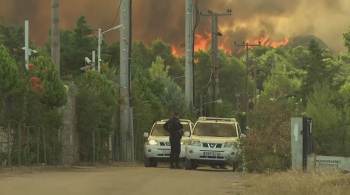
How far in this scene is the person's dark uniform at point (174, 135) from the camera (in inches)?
1153

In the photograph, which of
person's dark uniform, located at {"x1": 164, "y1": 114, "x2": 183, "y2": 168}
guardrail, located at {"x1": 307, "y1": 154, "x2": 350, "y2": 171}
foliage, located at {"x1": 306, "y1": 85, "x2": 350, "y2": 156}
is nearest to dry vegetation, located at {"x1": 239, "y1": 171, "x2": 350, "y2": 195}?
guardrail, located at {"x1": 307, "y1": 154, "x2": 350, "y2": 171}

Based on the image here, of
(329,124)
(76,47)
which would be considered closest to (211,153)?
(329,124)

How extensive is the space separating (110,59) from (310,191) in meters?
76.0

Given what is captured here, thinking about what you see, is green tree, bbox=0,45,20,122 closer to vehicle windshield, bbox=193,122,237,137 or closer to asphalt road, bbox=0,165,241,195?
asphalt road, bbox=0,165,241,195

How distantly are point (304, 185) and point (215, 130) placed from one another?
15192 mm

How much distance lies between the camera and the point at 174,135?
2945 centimetres

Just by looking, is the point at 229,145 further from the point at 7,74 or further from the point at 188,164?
the point at 7,74

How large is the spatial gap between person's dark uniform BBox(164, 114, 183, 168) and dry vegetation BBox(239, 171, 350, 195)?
10830 millimetres

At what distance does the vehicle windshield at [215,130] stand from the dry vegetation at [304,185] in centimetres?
1222

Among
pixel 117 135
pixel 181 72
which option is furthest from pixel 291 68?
pixel 117 135

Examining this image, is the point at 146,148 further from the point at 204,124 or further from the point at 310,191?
the point at 310,191

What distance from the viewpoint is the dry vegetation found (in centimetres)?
1500

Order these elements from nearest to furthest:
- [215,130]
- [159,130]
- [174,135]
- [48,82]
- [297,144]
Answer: [297,144]
[48,82]
[174,135]
[215,130]
[159,130]

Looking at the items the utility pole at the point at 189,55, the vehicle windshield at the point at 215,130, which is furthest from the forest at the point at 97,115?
the vehicle windshield at the point at 215,130
